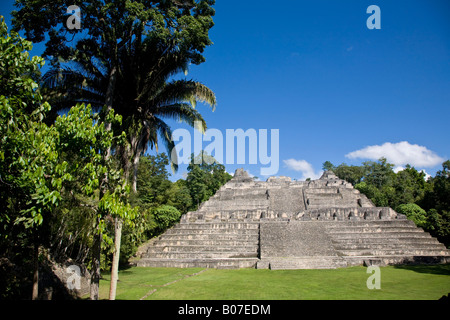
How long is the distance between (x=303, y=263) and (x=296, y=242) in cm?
288

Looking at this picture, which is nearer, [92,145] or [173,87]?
[92,145]

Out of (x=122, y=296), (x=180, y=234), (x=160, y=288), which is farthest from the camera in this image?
(x=180, y=234)

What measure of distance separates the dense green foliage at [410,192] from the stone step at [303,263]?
7.88 metres

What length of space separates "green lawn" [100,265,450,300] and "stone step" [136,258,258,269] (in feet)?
8.81

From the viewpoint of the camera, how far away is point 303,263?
1349 cm

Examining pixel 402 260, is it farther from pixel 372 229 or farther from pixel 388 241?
pixel 372 229

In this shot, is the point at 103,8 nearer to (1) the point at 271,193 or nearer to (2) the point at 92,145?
(2) the point at 92,145

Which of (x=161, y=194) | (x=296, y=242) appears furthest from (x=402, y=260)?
(x=161, y=194)

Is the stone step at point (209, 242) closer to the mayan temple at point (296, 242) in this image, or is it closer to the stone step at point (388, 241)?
the mayan temple at point (296, 242)

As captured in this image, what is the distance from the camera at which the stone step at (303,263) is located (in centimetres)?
1330

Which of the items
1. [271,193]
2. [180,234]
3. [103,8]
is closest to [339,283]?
[103,8]

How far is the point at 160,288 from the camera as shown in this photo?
9094mm

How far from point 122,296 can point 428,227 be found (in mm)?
22616

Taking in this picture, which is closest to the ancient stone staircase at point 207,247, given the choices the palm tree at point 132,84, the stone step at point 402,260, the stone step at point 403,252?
the stone step at point 402,260
